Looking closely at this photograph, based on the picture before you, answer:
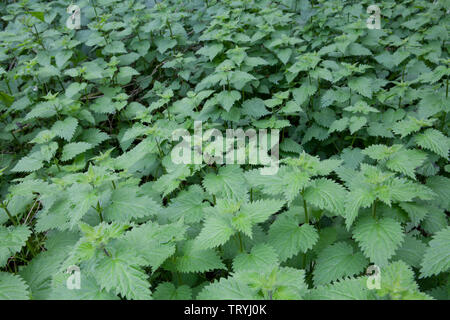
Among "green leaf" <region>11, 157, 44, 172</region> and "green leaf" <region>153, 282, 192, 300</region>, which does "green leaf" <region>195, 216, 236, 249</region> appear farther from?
"green leaf" <region>11, 157, 44, 172</region>

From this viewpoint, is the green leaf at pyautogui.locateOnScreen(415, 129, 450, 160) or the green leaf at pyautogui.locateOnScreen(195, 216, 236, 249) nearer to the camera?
the green leaf at pyautogui.locateOnScreen(195, 216, 236, 249)

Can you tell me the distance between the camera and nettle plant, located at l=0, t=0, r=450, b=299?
1.70 meters

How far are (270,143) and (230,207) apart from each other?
158 centimetres

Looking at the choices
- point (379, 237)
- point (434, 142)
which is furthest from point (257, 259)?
point (434, 142)

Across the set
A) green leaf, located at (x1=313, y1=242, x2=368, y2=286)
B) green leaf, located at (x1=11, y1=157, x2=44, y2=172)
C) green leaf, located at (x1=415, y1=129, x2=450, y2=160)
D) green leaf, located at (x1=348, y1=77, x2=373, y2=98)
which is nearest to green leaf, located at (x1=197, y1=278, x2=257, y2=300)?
green leaf, located at (x1=313, y1=242, x2=368, y2=286)

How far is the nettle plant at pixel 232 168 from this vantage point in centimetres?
170

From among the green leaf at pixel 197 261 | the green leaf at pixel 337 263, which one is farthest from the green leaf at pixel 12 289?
the green leaf at pixel 337 263

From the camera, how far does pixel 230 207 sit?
1.86 meters

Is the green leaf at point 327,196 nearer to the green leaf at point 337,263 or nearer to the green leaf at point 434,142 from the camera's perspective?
the green leaf at point 337,263

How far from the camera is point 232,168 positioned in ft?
7.72

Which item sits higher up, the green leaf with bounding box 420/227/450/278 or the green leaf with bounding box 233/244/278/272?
the green leaf with bounding box 420/227/450/278

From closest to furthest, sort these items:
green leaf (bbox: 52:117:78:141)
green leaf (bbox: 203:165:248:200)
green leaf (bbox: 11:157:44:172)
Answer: green leaf (bbox: 203:165:248:200), green leaf (bbox: 11:157:44:172), green leaf (bbox: 52:117:78:141)
